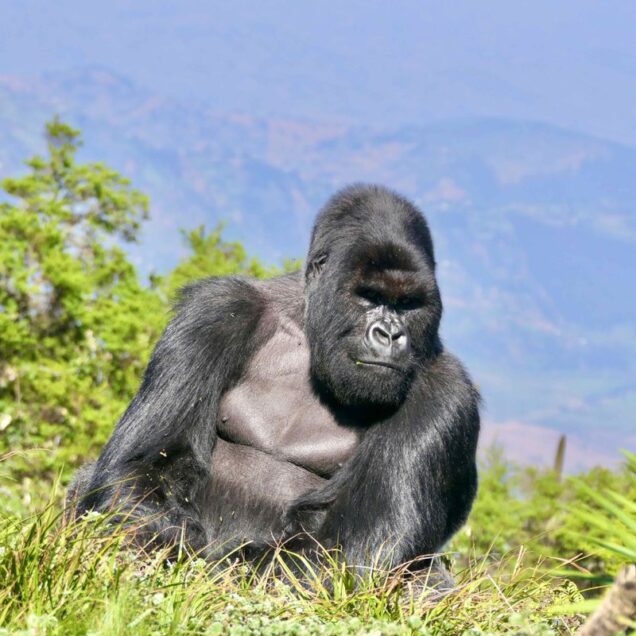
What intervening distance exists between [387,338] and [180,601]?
1973mm

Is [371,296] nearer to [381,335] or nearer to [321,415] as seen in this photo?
[381,335]

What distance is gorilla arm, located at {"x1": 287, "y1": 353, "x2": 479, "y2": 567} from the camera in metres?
5.04

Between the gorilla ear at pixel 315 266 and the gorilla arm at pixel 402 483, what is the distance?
765 millimetres

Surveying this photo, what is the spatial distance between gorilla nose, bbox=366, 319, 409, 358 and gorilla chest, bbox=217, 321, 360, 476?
553mm

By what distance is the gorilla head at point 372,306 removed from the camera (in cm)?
522

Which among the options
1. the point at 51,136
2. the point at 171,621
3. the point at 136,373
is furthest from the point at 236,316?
the point at 51,136

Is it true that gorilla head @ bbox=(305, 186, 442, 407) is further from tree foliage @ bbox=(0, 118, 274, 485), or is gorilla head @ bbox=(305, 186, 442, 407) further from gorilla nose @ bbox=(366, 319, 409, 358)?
tree foliage @ bbox=(0, 118, 274, 485)

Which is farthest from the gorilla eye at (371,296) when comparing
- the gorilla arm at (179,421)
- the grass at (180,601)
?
the grass at (180,601)

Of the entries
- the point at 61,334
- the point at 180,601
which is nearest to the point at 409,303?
the point at 180,601

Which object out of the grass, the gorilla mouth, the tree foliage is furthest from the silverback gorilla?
the tree foliage

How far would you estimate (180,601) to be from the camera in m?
3.63

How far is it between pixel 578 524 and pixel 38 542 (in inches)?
425

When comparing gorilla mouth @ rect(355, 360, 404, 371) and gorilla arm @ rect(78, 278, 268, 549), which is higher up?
gorilla mouth @ rect(355, 360, 404, 371)

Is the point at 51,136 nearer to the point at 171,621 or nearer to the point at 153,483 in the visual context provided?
the point at 153,483
